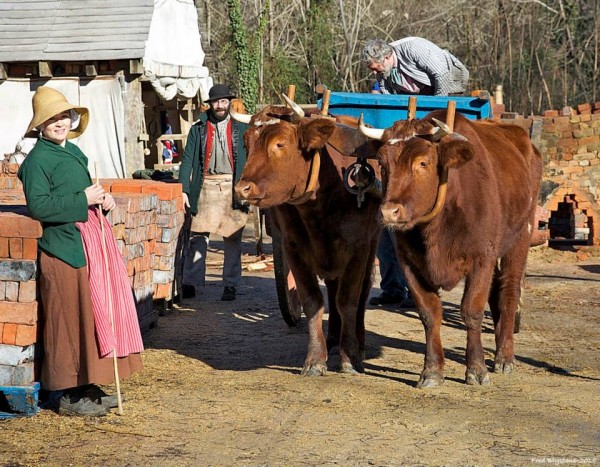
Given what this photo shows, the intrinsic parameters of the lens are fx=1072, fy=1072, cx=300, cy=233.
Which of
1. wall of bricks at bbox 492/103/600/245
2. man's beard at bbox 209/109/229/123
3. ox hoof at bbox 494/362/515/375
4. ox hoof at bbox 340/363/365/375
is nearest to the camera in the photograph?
ox hoof at bbox 340/363/365/375

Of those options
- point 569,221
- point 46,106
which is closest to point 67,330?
point 46,106

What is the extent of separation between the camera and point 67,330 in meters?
5.98

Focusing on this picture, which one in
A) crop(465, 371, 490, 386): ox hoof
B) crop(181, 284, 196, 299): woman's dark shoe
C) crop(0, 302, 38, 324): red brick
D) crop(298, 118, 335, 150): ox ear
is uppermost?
crop(298, 118, 335, 150): ox ear

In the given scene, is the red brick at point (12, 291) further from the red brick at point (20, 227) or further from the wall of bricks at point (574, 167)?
the wall of bricks at point (574, 167)

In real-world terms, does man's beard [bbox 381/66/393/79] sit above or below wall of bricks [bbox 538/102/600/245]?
above

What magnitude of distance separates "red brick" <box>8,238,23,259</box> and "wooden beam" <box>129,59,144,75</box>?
41.1 ft

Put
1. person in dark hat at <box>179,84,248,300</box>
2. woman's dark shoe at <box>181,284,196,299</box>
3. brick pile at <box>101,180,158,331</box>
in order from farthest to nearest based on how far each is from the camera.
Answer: woman's dark shoe at <box>181,284,196,299</box> < person in dark hat at <box>179,84,248,300</box> < brick pile at <box>101,180,158,331</box>

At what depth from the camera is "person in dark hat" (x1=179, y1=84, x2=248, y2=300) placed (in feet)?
33.9

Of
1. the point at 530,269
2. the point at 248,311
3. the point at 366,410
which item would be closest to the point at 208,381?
the point at 366,410

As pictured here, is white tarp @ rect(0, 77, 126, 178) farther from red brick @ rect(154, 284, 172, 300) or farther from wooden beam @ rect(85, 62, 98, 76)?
red brick @ rect(154, 284, 172, 300)

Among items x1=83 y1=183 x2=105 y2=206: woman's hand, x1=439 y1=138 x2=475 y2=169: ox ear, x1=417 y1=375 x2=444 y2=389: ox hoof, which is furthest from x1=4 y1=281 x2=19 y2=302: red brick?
x1=439 y1=138 x2=475 y2=169: ox ear

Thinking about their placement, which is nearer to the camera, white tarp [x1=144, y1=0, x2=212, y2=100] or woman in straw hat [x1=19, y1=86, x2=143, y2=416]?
woman in straw hat [x1=19, y1=86, x2=143, y2=416]

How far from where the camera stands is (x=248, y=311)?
33.4 feet

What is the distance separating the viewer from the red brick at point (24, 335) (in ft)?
19.6
